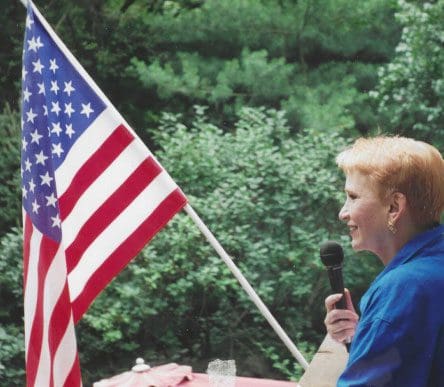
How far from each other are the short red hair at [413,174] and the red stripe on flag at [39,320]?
1816 millimetres

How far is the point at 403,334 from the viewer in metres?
1.80

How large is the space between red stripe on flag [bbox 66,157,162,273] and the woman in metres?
1.87

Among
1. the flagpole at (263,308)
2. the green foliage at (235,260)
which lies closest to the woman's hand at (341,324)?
the flagpole at (263,308)

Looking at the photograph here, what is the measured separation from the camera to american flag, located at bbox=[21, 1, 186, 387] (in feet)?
11.6

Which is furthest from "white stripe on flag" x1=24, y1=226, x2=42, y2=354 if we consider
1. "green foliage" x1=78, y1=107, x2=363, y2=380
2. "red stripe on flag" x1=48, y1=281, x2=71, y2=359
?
"green foliage" x1=78, y1=107, x2=363, y2=380

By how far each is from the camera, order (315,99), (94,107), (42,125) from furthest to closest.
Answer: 1. (315,99)
2. (94,107)
3. (42,125)

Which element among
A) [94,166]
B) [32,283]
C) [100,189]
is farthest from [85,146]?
[32,283]

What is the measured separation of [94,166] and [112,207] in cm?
19

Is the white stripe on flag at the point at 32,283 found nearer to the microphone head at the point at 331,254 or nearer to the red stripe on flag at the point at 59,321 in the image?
the red stripe on flag at the point at 59,321

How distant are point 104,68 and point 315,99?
8.67 feet

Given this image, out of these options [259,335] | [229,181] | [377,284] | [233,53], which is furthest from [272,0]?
[377,284]

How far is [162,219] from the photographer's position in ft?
12.8

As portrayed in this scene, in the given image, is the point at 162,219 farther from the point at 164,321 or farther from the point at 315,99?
the point at 315,99

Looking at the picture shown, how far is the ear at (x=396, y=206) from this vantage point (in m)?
2.00
